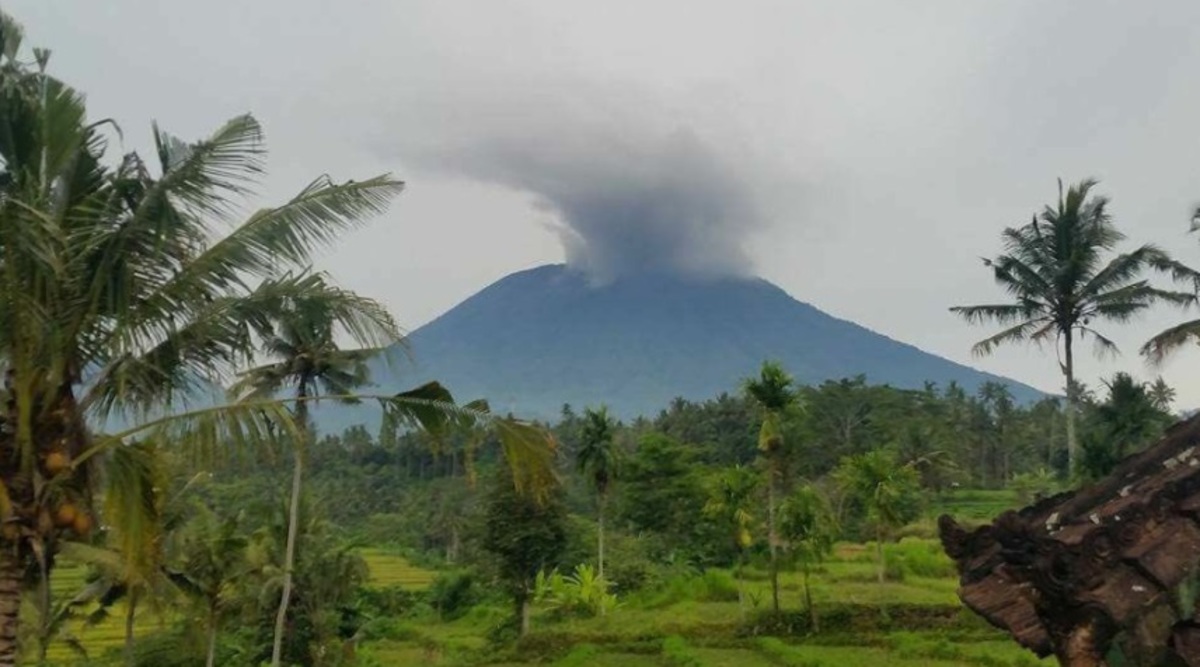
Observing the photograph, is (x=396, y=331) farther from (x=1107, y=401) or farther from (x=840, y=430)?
(x=840, y=430)

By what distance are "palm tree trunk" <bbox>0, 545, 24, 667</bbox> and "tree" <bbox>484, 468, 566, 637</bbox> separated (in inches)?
984

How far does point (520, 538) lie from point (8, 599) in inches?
1006

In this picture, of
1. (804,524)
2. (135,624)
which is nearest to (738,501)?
(804,524)

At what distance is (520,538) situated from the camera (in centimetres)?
3114

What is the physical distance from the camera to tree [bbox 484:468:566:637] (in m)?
31.3

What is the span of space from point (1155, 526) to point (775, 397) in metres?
23.8

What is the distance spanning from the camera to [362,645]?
35688mm

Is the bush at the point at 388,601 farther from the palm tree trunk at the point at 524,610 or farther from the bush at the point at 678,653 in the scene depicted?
the bush at the point at 678,653

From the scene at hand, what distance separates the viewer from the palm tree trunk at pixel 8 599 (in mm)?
6102

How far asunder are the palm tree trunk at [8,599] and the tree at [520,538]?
25.0 meters

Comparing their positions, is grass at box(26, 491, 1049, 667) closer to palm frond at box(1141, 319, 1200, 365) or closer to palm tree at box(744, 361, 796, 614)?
palm tree at box(744, 361, 796, 614)

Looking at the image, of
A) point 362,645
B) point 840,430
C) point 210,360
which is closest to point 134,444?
point 210,360

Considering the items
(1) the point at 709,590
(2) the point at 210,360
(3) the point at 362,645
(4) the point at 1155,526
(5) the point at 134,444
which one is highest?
(2) the point at 210,360

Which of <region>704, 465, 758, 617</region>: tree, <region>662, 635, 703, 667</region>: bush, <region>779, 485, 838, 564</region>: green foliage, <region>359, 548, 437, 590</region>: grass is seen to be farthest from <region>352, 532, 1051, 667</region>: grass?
<region>359, 548, 437, 590</region>: grass
